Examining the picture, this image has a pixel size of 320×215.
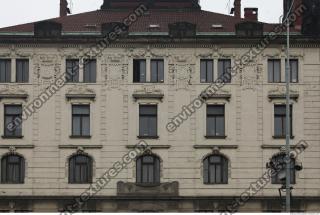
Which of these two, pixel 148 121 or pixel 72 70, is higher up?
pixel 72 70

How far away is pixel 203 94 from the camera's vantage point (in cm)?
6650

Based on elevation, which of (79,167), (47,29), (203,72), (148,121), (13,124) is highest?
(47,29)

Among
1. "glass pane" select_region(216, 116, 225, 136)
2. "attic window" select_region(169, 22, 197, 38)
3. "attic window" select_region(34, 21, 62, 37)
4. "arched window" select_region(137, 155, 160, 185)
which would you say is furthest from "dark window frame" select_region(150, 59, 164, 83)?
"attic window" select_region(34, 21, 62, 37)

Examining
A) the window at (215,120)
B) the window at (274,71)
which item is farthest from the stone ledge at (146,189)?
the window at (274,71)

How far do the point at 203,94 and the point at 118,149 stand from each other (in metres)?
5.54

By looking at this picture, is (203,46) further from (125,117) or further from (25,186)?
(25,186)

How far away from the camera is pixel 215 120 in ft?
219

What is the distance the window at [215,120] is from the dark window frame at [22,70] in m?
10.2

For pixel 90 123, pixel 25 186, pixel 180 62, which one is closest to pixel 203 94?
pixel 180 62

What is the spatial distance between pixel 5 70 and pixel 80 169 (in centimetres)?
684

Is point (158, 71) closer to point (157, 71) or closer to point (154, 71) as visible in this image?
point (157, 71)

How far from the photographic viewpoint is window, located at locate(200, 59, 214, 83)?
219 feet

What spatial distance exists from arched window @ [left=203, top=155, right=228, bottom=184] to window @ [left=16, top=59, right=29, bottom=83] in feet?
35.6

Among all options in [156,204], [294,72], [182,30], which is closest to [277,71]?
[294,72]
